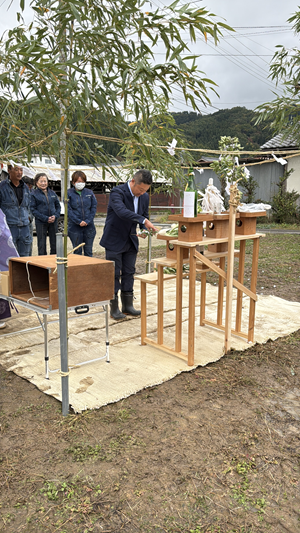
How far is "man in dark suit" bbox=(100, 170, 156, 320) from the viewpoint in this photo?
391cm

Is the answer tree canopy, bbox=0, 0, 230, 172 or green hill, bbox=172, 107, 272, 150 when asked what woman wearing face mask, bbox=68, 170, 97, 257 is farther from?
green hill, bbox=172, 107, 272, 150

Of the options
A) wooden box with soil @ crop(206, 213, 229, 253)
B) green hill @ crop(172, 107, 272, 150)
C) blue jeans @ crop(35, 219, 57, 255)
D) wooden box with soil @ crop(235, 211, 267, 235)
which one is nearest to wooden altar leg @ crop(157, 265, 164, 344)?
wooden box with soil @ crop(206, 213, 229, 253)

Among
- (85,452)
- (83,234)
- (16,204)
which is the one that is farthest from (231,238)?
(83,234)

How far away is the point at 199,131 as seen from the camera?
40.4 metres

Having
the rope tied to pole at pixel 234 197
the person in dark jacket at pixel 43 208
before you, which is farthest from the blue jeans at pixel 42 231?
the rope tied to pole at pixel 234 197

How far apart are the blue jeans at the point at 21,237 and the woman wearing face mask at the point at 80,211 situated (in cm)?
78

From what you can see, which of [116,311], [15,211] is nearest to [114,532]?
[116,311]

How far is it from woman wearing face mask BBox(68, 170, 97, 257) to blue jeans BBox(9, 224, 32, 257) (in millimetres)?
780

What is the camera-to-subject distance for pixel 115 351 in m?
3.47

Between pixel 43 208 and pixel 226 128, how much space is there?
1476 inches

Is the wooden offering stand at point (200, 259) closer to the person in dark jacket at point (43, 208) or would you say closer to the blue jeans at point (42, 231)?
the person in dark jacket at point (43, 208)

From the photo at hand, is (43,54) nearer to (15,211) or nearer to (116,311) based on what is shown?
(116,311)

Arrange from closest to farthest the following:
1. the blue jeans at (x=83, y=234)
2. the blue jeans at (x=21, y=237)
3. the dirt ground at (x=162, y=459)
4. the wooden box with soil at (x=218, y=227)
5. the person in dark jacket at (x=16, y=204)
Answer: the dirt ground at (x=162, y=459) → the wooden box with soil at (x=218, y=227) → the person in dark jacket at (x=16, y=204) → the blue jeans at (x=21, y=237) → the blue jeans at (x=83, y=234)

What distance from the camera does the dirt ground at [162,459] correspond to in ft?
5.60
